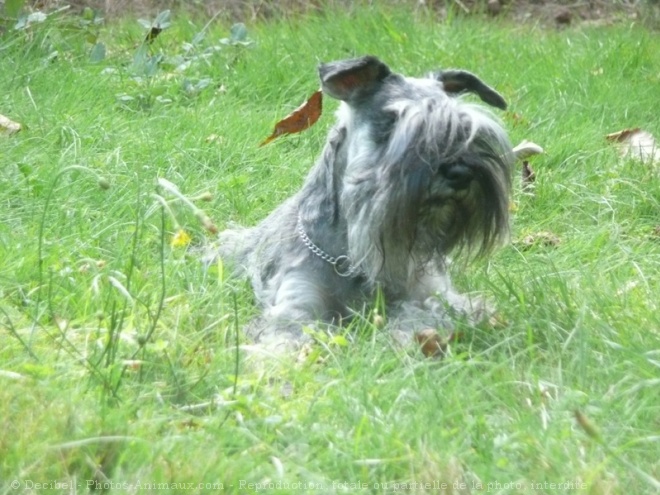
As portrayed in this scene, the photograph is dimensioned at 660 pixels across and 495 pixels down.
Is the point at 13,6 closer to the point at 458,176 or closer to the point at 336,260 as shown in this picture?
the point at 336,260

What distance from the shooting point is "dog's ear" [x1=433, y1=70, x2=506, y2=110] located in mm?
5281

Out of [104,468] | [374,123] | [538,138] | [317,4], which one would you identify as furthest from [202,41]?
[104,468]

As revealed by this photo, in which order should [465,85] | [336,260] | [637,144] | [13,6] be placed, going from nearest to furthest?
[336,260] → [465,85] → [637,144] → [13,6]

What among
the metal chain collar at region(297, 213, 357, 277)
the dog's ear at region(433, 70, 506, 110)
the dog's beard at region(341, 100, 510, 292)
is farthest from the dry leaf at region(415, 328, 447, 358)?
the dog's ear at region(433, 70, 506, 110)

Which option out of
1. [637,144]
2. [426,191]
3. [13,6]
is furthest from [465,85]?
[13,6]

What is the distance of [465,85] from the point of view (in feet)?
17.6

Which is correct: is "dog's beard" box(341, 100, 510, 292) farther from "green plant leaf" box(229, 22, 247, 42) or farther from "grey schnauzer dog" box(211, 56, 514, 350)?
"green plant leaf" box(229, 22, 247, 42)

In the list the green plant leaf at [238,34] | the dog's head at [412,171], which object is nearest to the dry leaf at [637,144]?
the dog's head at [412,171]

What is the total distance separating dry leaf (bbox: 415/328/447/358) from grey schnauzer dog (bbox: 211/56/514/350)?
27 cm

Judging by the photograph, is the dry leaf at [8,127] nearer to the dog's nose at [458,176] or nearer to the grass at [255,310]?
the grass at [255,310]

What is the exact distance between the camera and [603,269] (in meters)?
5.19

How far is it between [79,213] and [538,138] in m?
2.93

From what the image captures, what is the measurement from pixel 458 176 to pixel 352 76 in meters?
0.79

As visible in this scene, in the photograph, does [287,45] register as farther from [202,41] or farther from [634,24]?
[634,24]
